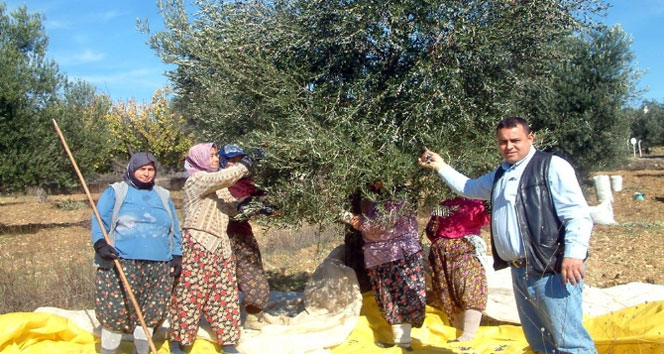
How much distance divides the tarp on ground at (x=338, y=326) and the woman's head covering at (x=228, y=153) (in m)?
1.54

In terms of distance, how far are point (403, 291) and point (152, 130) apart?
26.6m

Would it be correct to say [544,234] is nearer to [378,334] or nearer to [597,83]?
[378,334]

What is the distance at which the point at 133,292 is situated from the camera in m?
4.82

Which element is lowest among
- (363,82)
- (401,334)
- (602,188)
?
(401,334)

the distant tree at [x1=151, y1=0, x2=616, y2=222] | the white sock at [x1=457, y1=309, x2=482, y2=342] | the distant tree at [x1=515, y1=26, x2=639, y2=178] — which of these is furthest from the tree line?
the distant tree at [x1=515, y1=26, x2=639, y2=178]

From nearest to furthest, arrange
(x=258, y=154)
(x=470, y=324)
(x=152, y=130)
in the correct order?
(x=258, y=154), (x=470, y=324), (x=152, y=130)

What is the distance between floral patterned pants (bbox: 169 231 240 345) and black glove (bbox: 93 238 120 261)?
690 mm

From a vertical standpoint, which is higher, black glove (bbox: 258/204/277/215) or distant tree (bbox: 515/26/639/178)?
distant tree (bbox: 515/26/639/178)

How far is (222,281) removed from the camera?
524cm

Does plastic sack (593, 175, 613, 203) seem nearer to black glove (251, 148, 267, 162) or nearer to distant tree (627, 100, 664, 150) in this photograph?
black glove (251, 148, 267, 162)

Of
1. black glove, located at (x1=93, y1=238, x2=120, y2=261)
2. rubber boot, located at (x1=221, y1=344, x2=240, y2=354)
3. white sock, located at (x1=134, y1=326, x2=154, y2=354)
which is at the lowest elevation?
rubber boot, located at (x1=221, y1=344, x2=240, y2=354)

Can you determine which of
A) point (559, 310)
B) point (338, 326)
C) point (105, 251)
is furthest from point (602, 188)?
point (105, 251)

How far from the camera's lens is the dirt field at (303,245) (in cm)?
838

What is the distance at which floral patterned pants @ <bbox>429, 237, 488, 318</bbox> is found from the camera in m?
5.41
